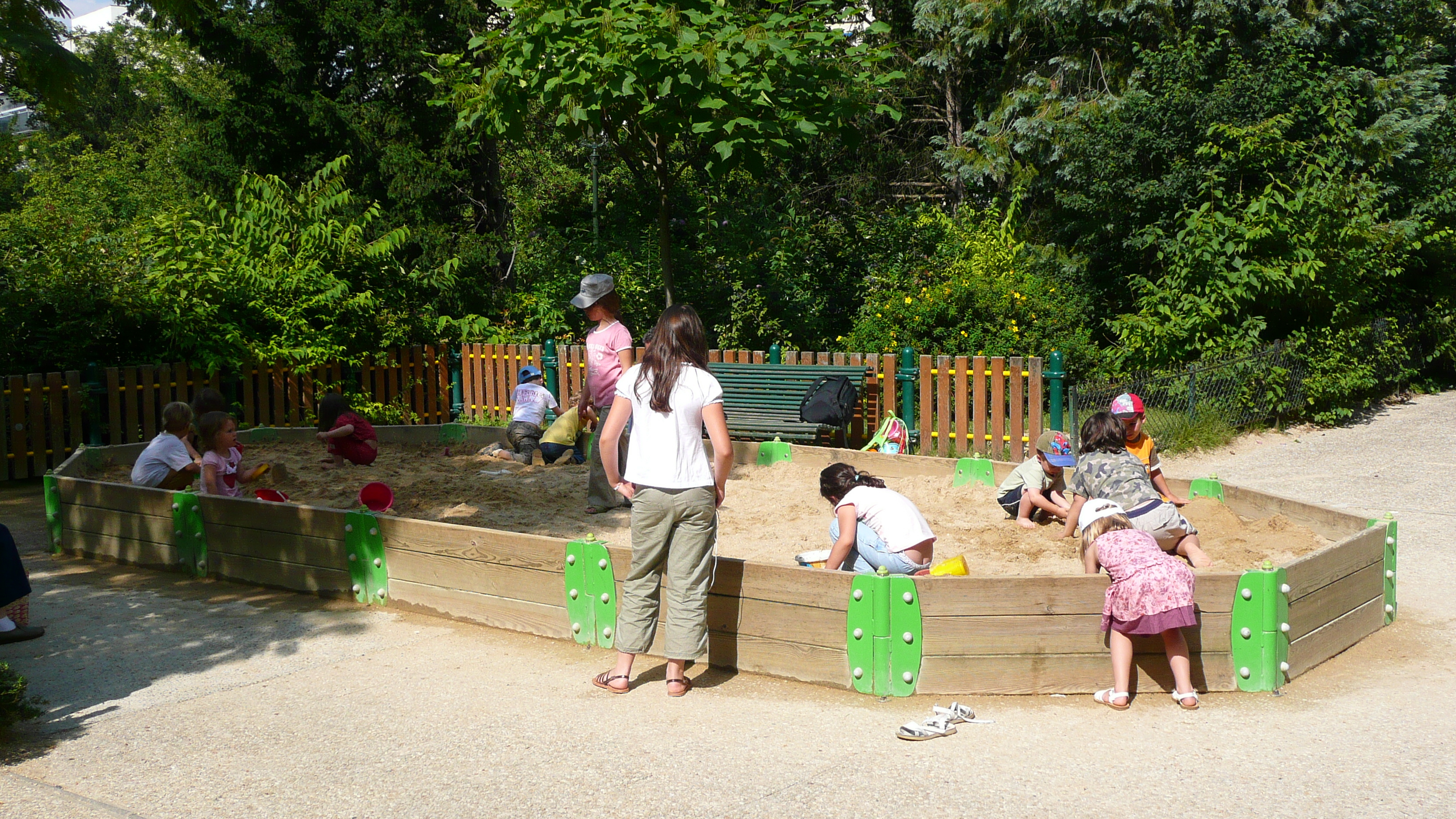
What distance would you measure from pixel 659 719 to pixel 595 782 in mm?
685

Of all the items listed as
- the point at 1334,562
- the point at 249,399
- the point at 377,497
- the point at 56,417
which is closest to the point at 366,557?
the point at 377,497

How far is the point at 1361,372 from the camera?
46.8 ft

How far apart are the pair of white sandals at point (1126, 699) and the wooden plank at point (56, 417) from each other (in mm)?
10703

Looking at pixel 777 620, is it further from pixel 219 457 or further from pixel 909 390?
pixel 909 390

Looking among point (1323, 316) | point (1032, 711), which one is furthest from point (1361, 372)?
point (1032, 711)

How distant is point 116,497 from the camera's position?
7.83 metres

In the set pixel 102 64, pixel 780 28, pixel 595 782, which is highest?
pixel 102 64

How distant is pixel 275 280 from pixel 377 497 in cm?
629

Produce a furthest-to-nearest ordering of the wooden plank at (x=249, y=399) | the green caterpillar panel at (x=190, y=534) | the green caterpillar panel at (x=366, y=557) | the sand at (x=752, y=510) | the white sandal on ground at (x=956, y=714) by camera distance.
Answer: the wooden plank at (x=249, y=399) < the green caterpillar panel at (x=190, y=534) < the sand at (x=752, y=510) < the green caterpillar panel at (x=366, y=557) < the white sandal on ground at (x=956, y=714)

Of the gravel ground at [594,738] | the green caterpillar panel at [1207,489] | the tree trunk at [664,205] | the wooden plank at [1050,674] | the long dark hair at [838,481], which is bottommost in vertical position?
the gravel ground at [594,738]

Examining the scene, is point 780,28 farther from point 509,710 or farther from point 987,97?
point 987,97

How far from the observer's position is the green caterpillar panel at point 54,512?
8.23 metres

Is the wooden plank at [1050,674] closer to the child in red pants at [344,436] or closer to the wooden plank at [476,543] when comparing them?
the wooden plank at [476,543]

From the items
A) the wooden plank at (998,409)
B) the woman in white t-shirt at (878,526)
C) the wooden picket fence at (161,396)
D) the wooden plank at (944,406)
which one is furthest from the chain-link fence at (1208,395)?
the wooden picket fence at (161,396)
